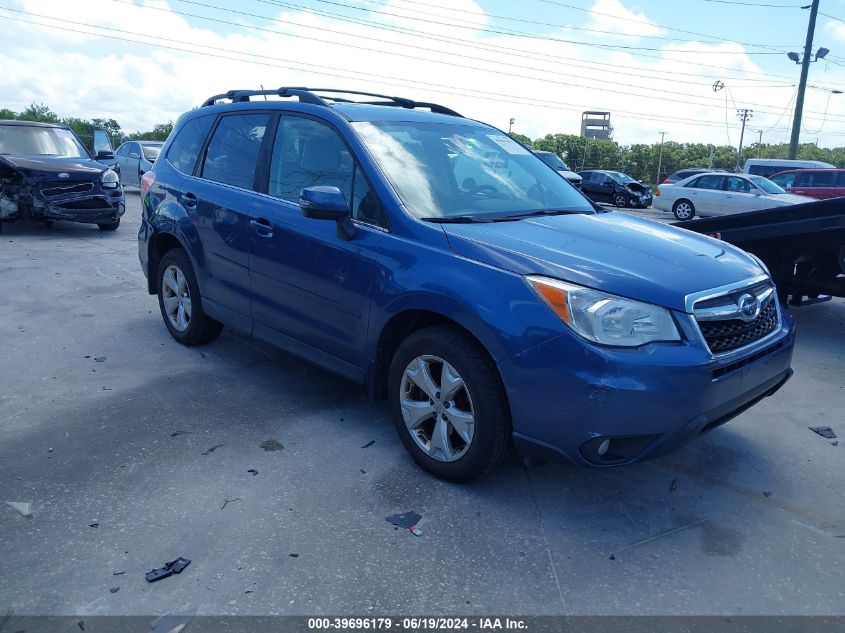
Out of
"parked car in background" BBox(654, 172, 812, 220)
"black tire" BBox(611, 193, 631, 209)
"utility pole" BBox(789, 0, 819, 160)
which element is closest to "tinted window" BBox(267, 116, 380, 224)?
"parked car in background" BBox(654, 172, 812, 220)

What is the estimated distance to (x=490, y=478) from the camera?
352 centimetres

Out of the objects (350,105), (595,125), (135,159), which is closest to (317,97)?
(350,105)

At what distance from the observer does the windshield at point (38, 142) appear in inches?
449

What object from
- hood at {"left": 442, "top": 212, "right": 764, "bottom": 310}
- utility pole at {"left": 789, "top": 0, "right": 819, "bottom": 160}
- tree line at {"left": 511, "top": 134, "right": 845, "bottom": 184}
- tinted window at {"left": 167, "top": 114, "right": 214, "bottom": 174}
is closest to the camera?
hood at {"left": 442, "top": 212, "right": 764, "bottom": 310}

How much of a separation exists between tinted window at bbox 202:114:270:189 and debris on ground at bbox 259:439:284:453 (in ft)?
5.50

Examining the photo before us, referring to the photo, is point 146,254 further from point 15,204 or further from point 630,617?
point 15,204

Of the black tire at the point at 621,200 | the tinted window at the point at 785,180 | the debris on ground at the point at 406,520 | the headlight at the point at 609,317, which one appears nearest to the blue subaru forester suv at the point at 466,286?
the headlight at the point at 609,317

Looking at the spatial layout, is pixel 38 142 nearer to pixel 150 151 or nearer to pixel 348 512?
pixel 150 151

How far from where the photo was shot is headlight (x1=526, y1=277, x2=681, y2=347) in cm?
284

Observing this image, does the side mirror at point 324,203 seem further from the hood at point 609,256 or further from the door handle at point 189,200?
the door handle at point 189,200

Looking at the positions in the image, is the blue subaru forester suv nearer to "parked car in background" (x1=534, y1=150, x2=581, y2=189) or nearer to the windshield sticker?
the windshield sticker

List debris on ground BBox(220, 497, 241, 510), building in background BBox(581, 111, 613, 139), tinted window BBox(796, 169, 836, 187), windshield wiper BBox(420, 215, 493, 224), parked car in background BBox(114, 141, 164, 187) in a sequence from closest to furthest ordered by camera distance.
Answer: debris on ground BBox(220, 497, 241, 510) < windshield wiper BBox(420, 215, 493, 224) < tinted window BBox(796, 169, 836, 187) < parked car in background BBox(114, 141, 164, 187) < building in background BBox(581, 111, 613, 139)

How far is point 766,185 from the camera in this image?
720 inches

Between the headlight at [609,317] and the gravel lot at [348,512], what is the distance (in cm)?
93
